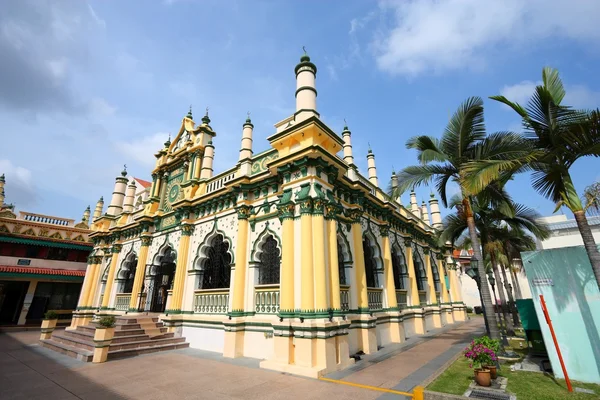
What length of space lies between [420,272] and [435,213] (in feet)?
25.5

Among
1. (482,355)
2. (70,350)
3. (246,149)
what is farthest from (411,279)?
(70,350)

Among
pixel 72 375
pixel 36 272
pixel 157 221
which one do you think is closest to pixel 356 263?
pixel 72 375

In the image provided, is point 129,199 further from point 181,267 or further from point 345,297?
point 345,297

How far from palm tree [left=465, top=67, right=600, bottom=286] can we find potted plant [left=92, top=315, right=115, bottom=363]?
1283 centimetres

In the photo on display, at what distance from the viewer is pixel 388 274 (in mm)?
13484

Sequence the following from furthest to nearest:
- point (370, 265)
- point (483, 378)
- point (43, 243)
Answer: point (43, 243) < point (370, 265) < point (483, 378)

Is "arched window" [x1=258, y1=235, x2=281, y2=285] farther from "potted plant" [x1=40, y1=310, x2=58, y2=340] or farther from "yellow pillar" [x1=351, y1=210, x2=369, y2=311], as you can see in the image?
"potted plant" [x1=40, y1=310, x2=58, y2=340]

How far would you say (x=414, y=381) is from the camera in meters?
6.77

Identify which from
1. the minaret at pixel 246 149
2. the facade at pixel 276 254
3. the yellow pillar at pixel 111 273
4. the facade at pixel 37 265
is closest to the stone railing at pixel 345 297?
the facade at pixel 276 254

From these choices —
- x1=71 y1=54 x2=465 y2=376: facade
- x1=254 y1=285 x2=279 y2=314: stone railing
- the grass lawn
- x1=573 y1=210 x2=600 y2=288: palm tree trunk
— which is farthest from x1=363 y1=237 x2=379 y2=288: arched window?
x1=573 y1=210 x2=600 y2=288: palm tree trunk

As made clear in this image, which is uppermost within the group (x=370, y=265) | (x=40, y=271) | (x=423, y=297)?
(x=40, y=271)

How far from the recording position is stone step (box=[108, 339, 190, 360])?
33.4ft

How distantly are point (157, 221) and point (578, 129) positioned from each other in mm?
17824

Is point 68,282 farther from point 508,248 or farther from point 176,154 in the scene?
point 508,248
